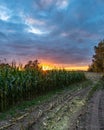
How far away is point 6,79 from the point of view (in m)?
22.7

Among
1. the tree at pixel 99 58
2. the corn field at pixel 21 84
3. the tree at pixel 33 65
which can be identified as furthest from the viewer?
the tree at pixel 99 58

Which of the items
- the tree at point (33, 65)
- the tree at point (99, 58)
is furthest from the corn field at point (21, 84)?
the tree at point (99, 58)

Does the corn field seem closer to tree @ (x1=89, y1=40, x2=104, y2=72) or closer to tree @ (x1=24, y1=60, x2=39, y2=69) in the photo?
tree @ (x1=24, y1=60, x2=39, y2=69)

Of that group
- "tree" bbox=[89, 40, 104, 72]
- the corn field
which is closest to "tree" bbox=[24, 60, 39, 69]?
the corn field

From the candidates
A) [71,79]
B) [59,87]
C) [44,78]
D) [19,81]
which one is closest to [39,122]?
[19,81]

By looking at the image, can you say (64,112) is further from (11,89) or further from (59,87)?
(59,87)

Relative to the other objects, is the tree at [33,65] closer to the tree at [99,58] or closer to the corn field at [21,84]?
the corn field at [21,84]

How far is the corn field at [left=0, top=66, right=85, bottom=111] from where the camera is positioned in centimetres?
2217

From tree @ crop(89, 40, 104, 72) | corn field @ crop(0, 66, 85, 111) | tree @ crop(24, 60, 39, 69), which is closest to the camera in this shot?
corn field @ crop(0, 66, 85, 111)

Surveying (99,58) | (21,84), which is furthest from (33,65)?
(99,58)

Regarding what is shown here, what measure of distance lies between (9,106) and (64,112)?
5401 mm

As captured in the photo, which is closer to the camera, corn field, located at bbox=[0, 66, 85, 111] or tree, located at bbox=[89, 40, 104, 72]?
corn field, located at bbox=[0, 66, 85, 111]

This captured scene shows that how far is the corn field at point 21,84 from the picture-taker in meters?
22.2

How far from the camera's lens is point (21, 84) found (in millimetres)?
25688
